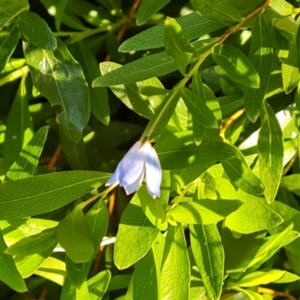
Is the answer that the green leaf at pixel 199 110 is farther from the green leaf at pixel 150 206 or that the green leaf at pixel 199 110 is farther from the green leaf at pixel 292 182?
the green leaf at pixel 292 182

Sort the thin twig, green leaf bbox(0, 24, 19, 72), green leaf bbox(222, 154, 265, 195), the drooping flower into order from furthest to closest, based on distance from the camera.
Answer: the thin twig < green leaf bbox(0, 24, 19, 72) < green leaf bbox(222, 154, 265, 195) < the drooping flower

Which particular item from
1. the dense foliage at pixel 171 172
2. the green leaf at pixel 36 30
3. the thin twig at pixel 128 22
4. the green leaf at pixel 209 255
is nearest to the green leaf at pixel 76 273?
the dense foliage at pixel 171 172

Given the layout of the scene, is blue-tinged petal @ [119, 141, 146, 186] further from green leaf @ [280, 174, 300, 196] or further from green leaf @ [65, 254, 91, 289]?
green leaf @ [280, 174, 300, 196]

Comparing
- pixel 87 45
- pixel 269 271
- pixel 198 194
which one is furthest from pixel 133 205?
pixel 87 45

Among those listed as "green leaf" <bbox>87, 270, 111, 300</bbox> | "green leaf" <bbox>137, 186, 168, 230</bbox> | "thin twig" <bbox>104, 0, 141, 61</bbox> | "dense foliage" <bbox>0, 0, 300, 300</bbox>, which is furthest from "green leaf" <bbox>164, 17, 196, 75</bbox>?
"thin twig" <bbox>104, 0, 141, 61</bbox>

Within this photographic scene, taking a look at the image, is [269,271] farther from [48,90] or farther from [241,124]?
[48,90]
